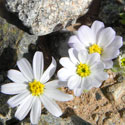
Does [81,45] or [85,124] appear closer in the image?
[81,45]

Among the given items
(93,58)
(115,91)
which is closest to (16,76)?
(93,58)

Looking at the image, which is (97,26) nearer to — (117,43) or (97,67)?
(117,43)

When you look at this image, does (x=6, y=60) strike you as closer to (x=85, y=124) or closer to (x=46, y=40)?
(x=46, y=40)

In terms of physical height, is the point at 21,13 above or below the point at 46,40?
above

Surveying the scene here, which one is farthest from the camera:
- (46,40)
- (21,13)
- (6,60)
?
(46,40)

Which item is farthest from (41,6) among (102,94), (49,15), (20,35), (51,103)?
(102,94)

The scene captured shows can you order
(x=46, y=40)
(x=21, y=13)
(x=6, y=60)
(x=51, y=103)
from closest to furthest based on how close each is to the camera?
(x=51, y=103), (x=21, y=13), (x=6, y=60), (x=46, y=40)
